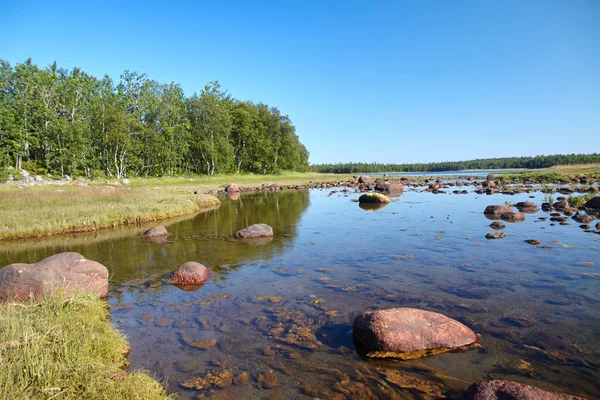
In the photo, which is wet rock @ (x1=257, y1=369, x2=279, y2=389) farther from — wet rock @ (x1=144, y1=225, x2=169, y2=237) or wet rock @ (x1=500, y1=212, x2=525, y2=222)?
wet rock @ (x1=500, y1=212, x2=525, y2=222)

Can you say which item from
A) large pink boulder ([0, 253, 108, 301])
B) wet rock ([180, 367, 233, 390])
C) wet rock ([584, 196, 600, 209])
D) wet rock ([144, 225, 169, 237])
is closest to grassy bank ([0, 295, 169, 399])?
wet rock ([180, 367, 233, 390])

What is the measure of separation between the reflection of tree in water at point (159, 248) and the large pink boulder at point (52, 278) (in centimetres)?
209

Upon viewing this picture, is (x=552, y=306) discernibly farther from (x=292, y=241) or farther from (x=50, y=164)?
(x=50, y=164)

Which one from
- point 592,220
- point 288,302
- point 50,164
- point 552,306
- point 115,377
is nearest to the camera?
point 115,377

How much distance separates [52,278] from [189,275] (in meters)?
3.80

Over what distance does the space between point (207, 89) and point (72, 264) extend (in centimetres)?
8307

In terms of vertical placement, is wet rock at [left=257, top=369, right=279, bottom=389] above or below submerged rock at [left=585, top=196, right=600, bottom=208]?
below

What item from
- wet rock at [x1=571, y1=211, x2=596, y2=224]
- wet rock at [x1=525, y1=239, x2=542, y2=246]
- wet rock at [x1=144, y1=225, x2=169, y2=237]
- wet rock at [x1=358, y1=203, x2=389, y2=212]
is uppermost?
wet rock at [x1=571, y1=211, x2=596, y2=224]

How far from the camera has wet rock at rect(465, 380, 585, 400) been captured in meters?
4.51

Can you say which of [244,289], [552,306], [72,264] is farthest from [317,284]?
[72,264]

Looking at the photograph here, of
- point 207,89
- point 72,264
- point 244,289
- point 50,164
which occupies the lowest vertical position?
point 244,289

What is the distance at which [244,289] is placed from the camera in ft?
34.3

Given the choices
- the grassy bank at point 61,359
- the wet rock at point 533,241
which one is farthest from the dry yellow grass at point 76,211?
the wet rock at point 533,241

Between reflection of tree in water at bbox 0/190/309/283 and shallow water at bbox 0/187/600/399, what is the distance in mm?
113
